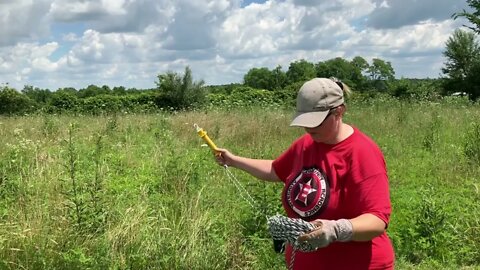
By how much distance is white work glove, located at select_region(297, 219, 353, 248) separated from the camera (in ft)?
6.72

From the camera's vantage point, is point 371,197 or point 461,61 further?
point 461,61

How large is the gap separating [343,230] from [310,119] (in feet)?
1.60

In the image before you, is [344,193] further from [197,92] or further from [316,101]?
[197,92]

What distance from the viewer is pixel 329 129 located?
7.52 ft

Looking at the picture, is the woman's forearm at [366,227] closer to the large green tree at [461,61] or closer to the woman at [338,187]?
the woman at [338,187]

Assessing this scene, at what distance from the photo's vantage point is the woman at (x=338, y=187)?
2170 mm

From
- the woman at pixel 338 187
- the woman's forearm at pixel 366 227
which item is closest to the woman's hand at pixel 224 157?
the woman at pixel 338 187

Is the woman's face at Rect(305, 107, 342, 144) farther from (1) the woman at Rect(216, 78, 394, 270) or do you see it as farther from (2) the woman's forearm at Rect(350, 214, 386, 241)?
(2) the woman's forearm at Rect(350, 214, 386, 241)

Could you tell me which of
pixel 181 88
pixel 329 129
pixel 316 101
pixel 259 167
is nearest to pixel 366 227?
pixel 329 129

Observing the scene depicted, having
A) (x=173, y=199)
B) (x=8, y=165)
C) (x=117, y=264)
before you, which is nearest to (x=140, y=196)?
(x=173, y=199)

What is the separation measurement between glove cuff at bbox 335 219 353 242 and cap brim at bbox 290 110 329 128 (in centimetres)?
42

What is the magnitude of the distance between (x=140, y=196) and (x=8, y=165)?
172 centimetres

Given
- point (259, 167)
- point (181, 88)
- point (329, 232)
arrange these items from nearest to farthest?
point (329, 232), point (259, 167), point (181, 88)

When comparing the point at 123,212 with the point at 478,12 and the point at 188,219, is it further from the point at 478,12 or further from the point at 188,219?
the point at 478,12
